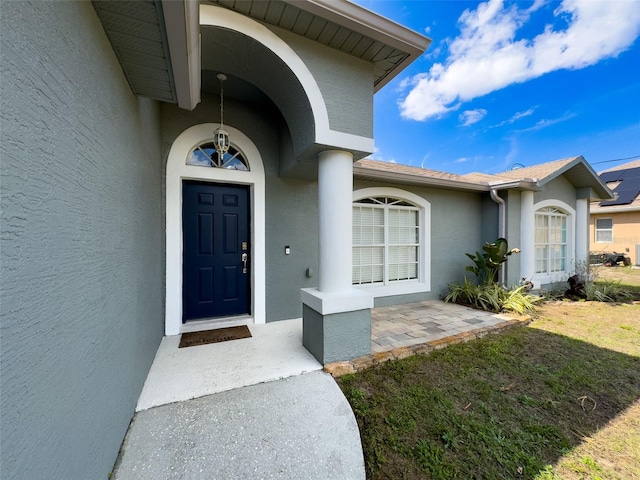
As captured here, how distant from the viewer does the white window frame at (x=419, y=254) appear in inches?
225

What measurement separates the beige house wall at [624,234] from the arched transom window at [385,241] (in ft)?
54.6

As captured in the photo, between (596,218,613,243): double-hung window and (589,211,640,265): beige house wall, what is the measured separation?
8.6 inches

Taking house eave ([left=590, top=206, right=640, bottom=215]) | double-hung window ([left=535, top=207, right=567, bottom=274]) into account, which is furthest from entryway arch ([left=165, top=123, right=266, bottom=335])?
house eave ([left=590, top=206, right=640, bottom=215])

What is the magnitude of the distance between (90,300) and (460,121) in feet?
71.4

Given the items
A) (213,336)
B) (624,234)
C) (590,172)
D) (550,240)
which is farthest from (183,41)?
(624,234)

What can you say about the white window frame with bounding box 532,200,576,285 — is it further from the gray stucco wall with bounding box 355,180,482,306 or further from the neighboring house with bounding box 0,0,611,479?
the gray stucco wall with bounding box 355,180,482,306

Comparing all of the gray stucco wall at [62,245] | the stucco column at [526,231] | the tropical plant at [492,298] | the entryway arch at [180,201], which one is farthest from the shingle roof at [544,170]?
the gray stucco wall at [62,245]

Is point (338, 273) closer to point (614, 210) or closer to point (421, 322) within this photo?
point (421, 322)

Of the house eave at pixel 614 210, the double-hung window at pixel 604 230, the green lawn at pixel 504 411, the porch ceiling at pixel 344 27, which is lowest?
the green lawn at pixel 504 411

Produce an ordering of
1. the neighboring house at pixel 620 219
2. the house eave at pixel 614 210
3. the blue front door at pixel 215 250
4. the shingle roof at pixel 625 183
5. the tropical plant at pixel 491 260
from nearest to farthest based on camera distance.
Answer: the blue front door at pixel 215 250, the tropical plant at pixel 491 260, the house eave at pixel 614 210, the neighboring house at pixel 620 219, the shingle roof at pixel 625 183

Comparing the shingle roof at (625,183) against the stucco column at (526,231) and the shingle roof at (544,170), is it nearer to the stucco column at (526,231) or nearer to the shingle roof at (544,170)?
the shingle roof at (544,170)

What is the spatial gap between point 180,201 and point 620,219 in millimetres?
22424

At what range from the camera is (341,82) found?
3145 mm

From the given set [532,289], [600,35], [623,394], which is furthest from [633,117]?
[623,394]
